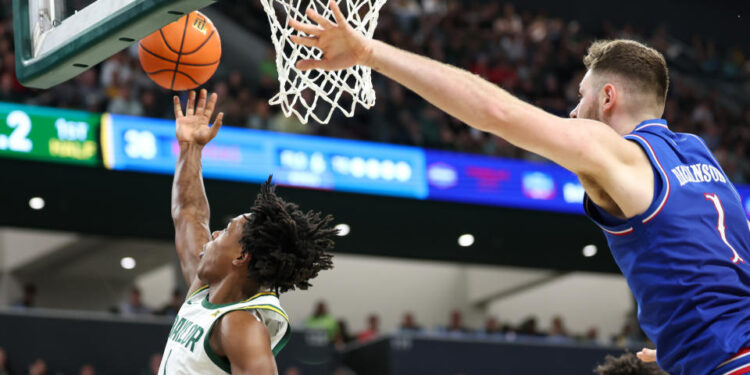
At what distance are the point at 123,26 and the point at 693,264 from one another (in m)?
2.09

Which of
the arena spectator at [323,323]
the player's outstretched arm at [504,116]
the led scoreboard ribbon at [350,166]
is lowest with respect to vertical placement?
the player's outstretched arm at [504,116]

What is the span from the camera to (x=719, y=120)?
54.0 ft

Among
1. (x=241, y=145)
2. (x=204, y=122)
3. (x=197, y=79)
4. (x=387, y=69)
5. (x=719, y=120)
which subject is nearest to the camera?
(x=387, y=69)

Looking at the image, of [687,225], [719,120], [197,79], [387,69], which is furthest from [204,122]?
[719,120]

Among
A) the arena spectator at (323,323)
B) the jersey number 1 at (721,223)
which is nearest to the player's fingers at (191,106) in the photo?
the jersey number 1 at (721,223)

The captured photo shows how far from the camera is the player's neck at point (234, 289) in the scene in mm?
3543

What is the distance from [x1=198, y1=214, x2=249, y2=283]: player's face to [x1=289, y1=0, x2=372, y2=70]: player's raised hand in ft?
3.99

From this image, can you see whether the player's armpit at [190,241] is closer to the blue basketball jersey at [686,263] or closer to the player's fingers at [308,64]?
the player's fingers at [308,64]

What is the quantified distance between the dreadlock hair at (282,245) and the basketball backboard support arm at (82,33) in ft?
2.48

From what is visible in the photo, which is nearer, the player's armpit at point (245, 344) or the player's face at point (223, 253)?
the player's armpit at point (245, 344)

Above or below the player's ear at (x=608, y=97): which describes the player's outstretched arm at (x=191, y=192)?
above

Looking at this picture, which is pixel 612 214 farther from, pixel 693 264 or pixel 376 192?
pixel 376 192

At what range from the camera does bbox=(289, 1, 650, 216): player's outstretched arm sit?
236cm

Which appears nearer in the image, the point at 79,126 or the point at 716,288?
the point at 716,288
